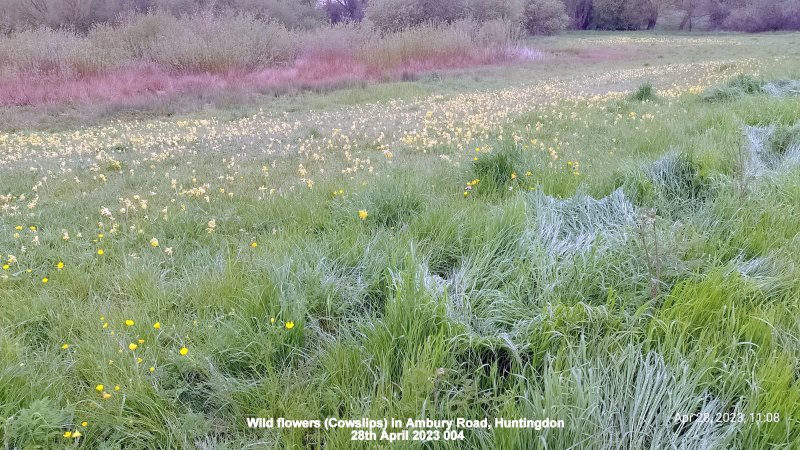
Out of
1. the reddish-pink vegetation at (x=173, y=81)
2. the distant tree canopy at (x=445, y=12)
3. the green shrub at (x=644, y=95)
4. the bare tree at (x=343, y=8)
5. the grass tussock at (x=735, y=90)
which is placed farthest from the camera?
the bare tree at (x=343, y=8)

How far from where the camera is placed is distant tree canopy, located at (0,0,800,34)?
95.0 feet

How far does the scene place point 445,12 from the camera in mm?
38531

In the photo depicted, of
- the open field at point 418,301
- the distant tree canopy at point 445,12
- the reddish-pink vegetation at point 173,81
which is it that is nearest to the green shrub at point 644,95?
the open field at point 418,301

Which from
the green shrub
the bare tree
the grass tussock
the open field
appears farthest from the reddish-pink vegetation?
the bare tree

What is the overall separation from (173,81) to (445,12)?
86.4ft

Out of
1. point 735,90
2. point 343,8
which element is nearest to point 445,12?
point 343,8

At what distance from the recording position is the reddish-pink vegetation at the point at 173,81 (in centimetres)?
1557

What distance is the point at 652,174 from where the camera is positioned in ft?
15.6

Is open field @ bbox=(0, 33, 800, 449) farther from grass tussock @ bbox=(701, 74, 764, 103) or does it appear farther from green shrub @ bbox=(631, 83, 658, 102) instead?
green shrub @ bbox=(631, 83, 658, 102)

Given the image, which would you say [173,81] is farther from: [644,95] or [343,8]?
[343,8]

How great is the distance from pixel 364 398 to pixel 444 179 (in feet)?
12.0

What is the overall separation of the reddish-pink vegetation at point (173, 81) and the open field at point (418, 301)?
11.5 meters

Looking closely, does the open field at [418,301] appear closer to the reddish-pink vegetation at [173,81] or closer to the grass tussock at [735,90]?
A: the grass tussock at [735,90]

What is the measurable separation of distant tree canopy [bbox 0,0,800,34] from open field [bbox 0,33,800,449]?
78.3 ft
